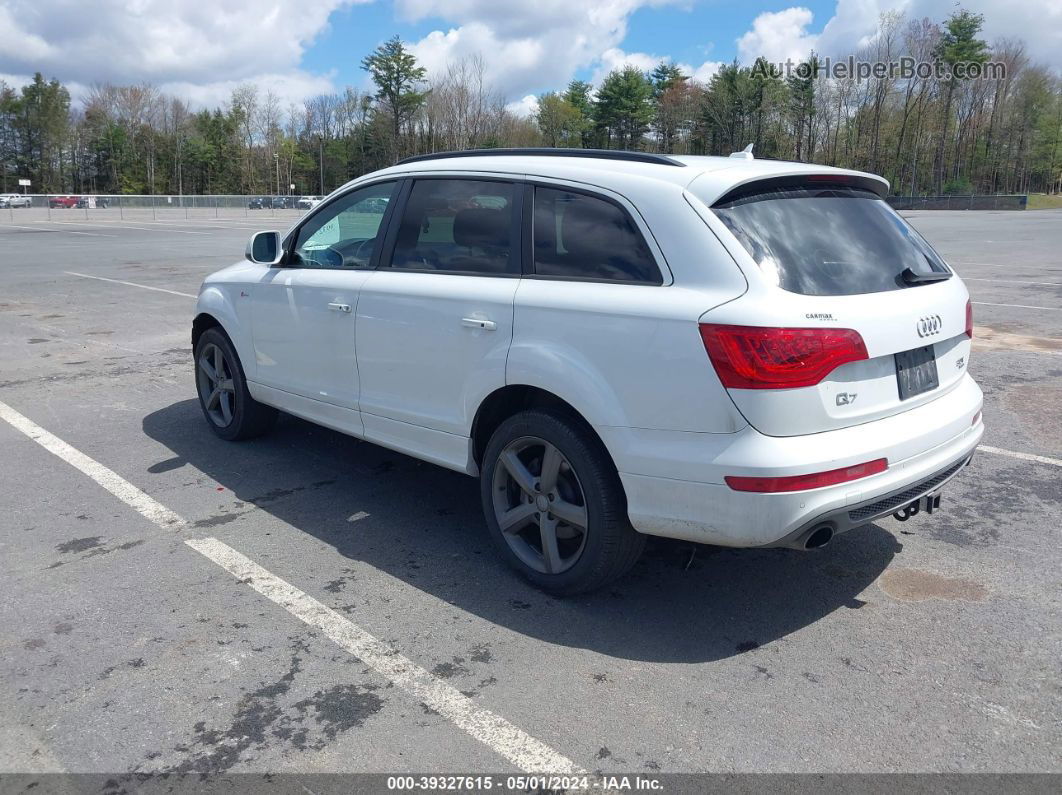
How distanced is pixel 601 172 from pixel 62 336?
8.62 m

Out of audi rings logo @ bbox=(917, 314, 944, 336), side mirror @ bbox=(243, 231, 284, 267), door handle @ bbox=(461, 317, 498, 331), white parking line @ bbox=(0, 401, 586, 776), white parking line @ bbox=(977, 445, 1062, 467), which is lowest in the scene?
white parking line @ bbox=(0, 401, 586, 776)

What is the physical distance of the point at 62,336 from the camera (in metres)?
10.1

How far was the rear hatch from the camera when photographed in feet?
9.96

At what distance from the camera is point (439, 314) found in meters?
4.06

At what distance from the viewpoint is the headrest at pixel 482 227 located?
3986mm

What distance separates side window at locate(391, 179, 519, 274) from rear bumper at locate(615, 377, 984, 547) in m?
1.15

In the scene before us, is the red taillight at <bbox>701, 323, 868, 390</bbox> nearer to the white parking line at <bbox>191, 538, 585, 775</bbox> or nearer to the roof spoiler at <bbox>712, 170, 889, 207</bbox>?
the roof spoiler at <bbox>712, 170, 889, 207</bbox>

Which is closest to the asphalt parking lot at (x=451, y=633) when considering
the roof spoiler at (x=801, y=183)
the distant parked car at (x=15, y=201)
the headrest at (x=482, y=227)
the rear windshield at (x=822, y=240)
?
the rear windshield at (x=822, y=240)

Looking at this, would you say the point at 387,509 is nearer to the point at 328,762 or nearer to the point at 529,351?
the point at 529,351

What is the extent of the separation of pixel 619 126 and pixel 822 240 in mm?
91816

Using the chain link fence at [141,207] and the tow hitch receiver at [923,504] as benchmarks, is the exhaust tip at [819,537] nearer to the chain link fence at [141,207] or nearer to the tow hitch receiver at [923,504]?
the tow hitch receiver at [923,504]

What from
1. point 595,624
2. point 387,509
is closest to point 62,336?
point 387,509

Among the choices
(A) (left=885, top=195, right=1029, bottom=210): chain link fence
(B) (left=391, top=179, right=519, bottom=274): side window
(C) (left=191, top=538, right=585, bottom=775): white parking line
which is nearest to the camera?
(C) (left=191, top=538, right=585, bottom=775): white parking line

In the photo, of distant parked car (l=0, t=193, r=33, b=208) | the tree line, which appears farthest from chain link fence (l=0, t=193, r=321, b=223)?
the tree line
